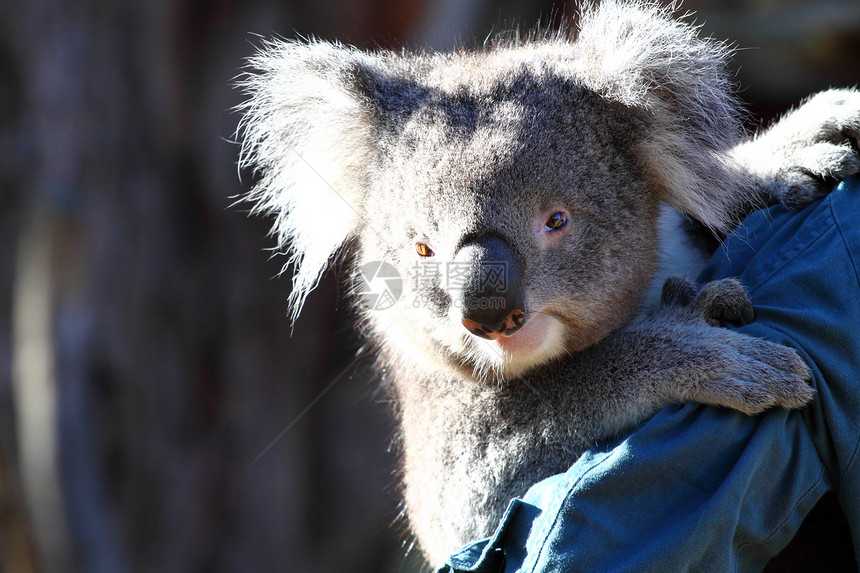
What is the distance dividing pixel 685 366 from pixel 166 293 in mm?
3590

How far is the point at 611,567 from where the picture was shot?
52.0 inches

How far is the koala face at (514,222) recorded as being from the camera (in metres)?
1.62

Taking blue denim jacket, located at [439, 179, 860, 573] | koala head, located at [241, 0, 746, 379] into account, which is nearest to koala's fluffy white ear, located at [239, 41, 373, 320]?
koala head, located at [241, 0, 746, 379]

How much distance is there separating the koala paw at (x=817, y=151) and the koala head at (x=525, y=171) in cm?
12

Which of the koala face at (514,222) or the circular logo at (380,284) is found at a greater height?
the koala face at (514,222)

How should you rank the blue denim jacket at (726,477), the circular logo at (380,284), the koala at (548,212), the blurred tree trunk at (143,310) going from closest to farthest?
the blue denim jacket at (726,477) < the koala at (548,212) < the circular logo at (380,284) < the blurred tree trunk at (143,310)

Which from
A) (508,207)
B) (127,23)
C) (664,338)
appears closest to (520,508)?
(664,338)

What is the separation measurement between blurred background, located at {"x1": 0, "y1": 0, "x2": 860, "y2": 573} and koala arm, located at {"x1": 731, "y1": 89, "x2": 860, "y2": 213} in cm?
231

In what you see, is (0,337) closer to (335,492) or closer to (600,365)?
(335,492)

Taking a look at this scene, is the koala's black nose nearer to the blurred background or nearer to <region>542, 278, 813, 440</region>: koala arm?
<region>542, 278, 813, 440</region>: koala arm

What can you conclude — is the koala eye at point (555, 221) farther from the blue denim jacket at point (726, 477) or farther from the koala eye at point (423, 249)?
the blue denim jacket at point (726, 477)

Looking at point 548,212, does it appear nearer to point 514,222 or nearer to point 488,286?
point 514,222

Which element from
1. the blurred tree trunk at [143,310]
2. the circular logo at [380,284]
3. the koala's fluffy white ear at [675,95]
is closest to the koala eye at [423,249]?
the circular logo at [380,284]

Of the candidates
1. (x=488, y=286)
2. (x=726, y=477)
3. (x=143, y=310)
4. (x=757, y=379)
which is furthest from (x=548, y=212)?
(x=143, y=310)
